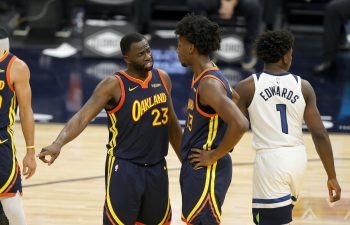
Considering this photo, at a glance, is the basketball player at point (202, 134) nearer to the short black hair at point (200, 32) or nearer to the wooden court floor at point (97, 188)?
the short black hair at point (200, 32)

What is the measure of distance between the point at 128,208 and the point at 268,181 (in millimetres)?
806

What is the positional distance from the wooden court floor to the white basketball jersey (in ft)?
5.93

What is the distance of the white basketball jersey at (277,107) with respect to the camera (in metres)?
4.58

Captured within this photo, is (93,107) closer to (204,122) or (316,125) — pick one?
(204,122)

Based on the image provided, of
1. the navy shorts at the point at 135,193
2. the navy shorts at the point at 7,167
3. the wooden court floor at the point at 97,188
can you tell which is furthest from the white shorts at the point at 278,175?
the wooden court floor at the point at 97,188

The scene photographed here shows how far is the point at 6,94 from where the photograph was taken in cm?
476

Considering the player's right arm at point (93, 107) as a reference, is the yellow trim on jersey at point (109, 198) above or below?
below

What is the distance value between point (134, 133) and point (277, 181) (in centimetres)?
85

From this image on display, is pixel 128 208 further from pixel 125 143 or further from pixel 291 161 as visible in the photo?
pixel 291 161

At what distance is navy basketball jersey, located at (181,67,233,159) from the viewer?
4.46 m

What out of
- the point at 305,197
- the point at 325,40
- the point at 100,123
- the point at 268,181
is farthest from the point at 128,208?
the point at 325,40

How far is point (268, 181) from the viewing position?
15.2ft

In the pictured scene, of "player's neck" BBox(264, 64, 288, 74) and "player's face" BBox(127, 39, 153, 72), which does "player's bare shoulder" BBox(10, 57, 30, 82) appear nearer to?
"player's face" BBox(127, 39, 153, 72)

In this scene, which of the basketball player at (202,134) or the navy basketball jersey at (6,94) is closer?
the basketball player at (202,134)
